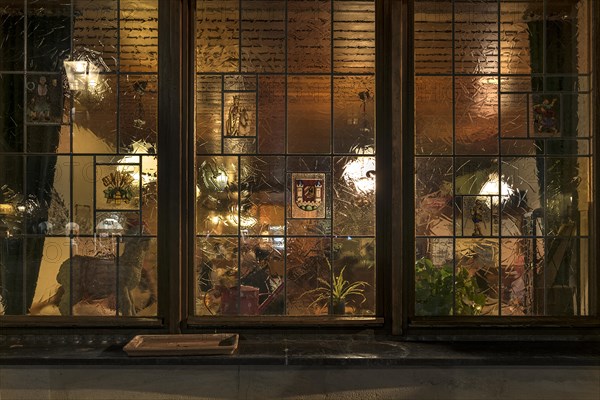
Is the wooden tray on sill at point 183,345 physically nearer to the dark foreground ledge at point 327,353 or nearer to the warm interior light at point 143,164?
the dark foreground ledge at point 327,353

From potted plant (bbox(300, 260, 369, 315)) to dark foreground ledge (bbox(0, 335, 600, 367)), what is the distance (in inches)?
8.7

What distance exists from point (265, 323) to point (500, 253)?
5.37ft

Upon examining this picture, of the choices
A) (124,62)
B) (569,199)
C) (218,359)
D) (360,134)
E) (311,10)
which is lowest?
(218,359)

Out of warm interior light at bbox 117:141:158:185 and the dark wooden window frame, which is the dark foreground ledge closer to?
the dark wooden window frame

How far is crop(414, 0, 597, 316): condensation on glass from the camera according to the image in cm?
386

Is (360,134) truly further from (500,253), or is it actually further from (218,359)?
(218,359)

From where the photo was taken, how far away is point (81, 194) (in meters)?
3.86

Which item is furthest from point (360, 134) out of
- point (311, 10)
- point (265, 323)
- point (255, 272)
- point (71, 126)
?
point (71, 126)

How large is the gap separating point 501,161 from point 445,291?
0.95 m

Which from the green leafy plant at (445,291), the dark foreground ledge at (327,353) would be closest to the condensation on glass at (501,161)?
the green leafy plant at (445,291)

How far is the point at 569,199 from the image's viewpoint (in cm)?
388

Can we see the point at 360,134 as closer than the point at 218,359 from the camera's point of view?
No

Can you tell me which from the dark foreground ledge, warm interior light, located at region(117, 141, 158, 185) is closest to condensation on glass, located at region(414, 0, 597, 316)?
the dark foreground ledge

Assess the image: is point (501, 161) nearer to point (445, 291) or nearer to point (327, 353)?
point (445, 291)
